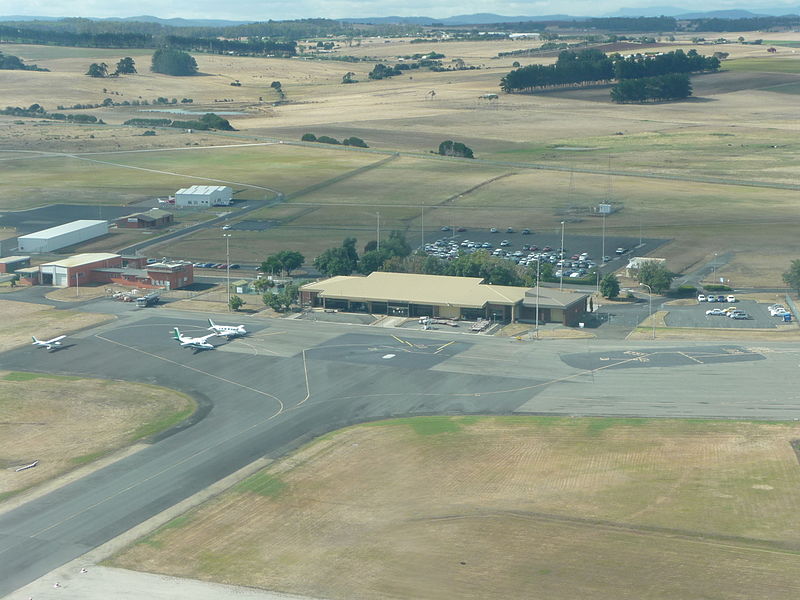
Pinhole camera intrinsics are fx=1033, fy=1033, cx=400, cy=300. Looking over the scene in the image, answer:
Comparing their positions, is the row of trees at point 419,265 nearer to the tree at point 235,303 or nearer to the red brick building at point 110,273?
the tree at point 235,303

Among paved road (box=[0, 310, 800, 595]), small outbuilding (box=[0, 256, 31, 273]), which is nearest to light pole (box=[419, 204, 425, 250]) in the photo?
paved road (box=[0, 310, 800, 595])

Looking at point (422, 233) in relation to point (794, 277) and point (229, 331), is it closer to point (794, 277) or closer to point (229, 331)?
point (794, 277)

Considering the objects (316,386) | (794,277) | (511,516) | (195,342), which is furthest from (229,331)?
(794,277)

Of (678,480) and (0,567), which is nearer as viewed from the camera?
(0,567)

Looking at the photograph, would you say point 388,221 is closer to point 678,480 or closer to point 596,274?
point 596,274

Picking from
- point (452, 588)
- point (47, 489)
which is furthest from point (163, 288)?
point (452, 588)

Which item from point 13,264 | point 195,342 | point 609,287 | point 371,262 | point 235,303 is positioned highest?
point 371,262

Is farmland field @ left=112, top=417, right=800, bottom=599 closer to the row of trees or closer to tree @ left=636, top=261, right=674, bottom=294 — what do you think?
tree @ left=636, top=261, right=674, bottom=294
